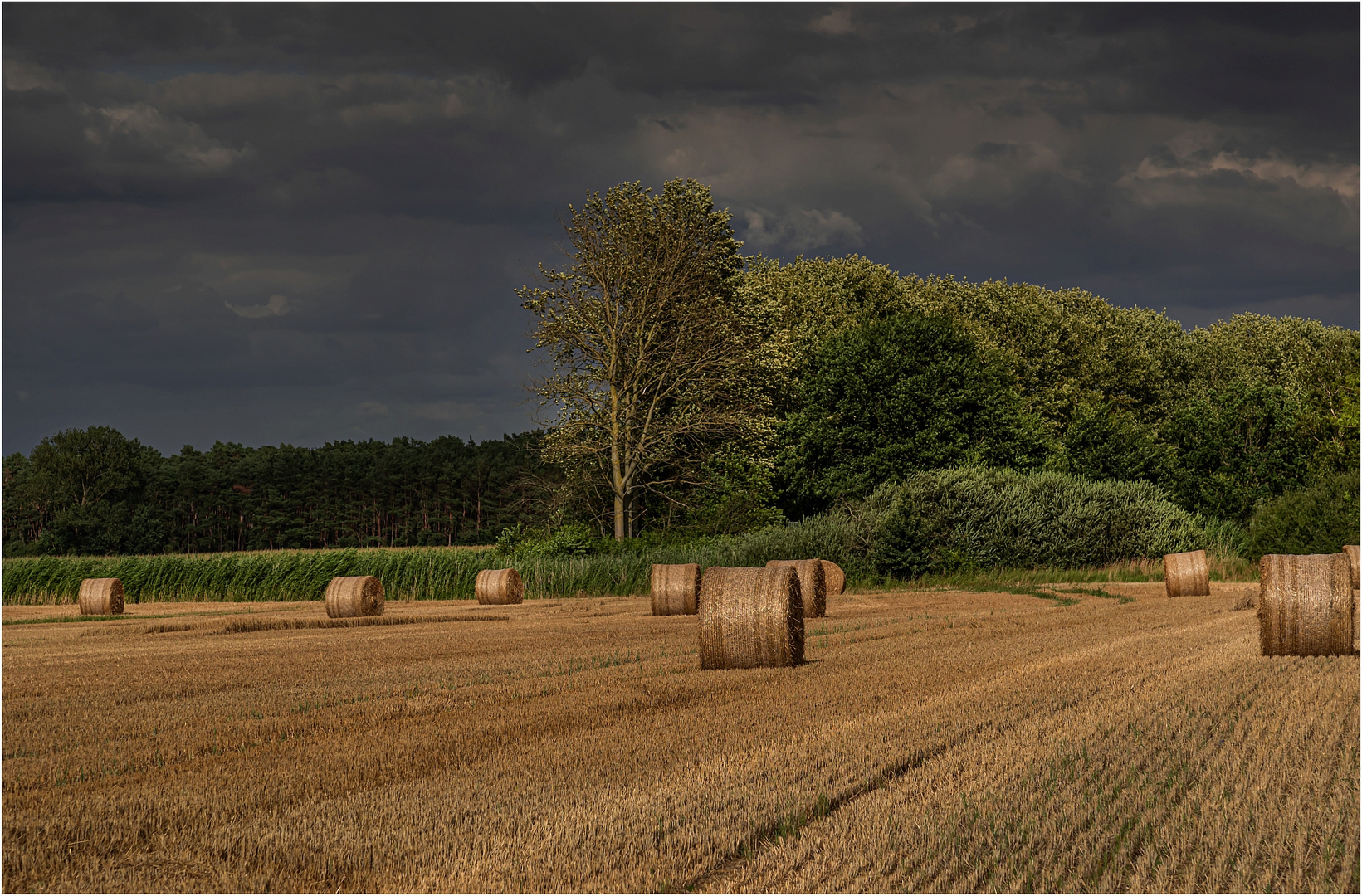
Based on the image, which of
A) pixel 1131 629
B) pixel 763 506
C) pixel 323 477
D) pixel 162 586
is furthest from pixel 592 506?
pixel 323 477

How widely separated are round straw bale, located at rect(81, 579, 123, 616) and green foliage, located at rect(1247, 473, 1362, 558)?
1321 inches

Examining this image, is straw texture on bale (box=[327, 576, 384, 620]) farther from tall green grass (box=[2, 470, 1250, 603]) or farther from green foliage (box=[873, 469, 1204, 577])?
green foliage (box=[873, 469, 1204, 577])

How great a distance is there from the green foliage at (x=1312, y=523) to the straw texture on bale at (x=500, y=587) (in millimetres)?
23752

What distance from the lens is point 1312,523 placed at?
36688 mm

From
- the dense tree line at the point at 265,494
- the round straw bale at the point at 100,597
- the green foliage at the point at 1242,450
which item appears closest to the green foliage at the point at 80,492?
the dense tree line at the point at 265,494

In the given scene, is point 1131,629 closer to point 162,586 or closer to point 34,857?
point 34,857

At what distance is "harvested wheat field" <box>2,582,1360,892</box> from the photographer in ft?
15.6

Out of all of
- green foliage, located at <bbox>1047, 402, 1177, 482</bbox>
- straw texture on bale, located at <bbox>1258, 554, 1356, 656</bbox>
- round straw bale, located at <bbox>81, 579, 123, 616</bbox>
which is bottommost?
round straw bale, located at <bbox>81, 579, 123, 616</bbox>

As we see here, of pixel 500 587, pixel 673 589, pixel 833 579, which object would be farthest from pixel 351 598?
pixel 833 579

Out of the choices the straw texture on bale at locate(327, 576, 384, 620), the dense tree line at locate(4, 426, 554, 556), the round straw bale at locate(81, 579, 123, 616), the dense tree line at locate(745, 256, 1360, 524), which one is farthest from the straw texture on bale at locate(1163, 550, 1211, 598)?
the dense tree line at locate(4, 426, 554, 556)

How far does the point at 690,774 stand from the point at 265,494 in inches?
3948

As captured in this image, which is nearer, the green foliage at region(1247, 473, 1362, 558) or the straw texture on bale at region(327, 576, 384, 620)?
the straw texture on bale at region(327, 576, 384, 620)

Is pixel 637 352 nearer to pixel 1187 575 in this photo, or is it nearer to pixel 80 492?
pixel 1187 575

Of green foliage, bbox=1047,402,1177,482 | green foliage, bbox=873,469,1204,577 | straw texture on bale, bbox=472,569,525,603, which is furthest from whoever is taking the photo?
green foliage, bbox=1047,402,1177,482
